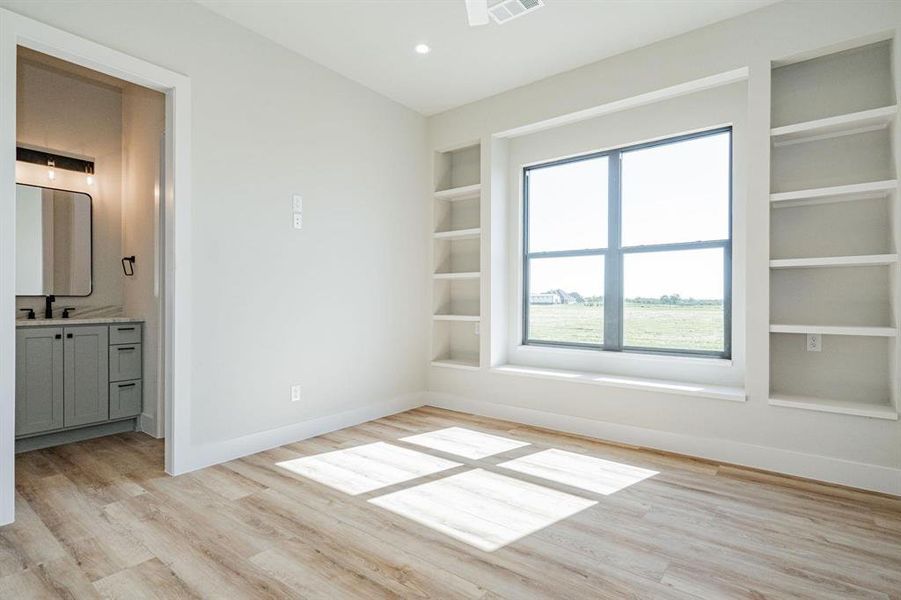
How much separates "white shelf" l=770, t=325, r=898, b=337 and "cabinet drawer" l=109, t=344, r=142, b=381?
4836 mm

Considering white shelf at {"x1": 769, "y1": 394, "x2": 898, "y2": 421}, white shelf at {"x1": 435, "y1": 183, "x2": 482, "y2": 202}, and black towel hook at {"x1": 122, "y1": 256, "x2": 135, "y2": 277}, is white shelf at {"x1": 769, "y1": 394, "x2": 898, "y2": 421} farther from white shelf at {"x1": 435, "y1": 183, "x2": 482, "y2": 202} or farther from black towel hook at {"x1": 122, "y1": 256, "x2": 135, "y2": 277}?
black towel hook at {"x1": 122, "y1": 256, "x2": 135, "y2": 277}

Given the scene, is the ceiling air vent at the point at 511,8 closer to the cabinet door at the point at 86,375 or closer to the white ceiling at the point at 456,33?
the white ceiling at the point at 456,33

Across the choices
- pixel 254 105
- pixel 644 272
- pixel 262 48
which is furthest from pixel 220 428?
pixel 644 272

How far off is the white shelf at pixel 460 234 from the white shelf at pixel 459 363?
1.30m

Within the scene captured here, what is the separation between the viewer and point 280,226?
355cm

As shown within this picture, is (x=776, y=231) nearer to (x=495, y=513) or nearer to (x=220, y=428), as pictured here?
(x=495, y=513)

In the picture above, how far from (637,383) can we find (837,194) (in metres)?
1.76

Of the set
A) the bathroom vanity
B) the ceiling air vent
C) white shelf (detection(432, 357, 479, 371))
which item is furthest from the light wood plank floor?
the ceiling air vent

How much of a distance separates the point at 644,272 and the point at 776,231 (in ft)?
3.23

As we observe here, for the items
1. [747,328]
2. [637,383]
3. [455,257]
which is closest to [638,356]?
[637,383]

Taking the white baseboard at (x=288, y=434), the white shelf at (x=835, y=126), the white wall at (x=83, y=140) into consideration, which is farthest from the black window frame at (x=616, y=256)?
the white wall at (x=83, y=140)

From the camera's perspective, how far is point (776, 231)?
3.24m

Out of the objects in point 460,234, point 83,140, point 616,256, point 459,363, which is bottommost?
point 459,363

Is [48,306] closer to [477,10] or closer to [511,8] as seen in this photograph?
[477,10]
